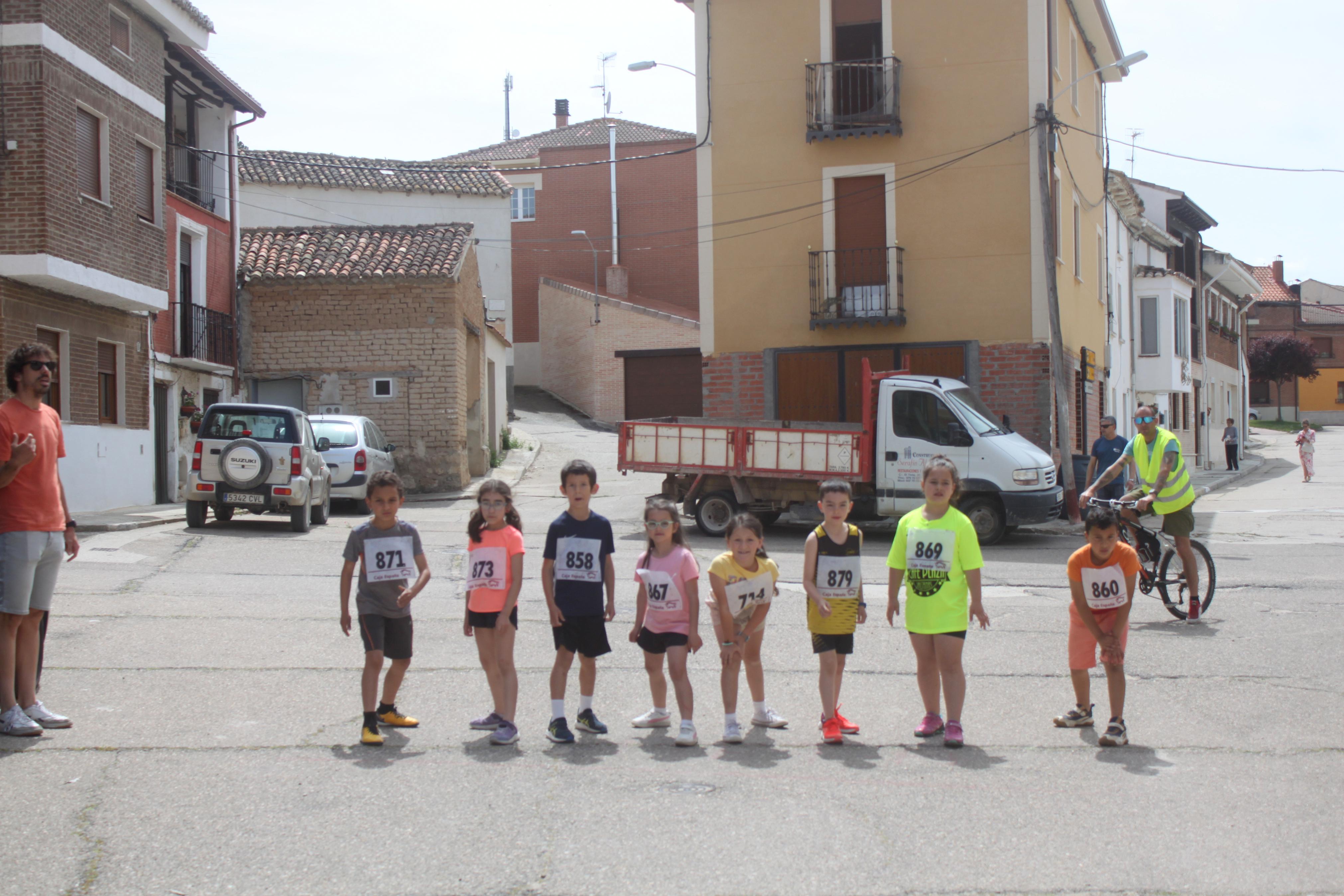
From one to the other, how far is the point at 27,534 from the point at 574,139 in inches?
1690

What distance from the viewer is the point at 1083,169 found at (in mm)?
24594

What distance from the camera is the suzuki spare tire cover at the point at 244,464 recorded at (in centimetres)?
1511

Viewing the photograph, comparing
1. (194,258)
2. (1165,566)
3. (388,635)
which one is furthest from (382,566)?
(194,258)

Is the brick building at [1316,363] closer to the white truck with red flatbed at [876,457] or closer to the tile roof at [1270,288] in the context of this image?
the tile roof at [1270,288]

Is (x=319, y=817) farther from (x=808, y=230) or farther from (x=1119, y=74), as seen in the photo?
(x=1119, y=74)

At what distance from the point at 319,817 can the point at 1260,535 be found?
15.0m

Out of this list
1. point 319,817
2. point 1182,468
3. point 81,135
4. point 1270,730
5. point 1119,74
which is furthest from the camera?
point 1119,74

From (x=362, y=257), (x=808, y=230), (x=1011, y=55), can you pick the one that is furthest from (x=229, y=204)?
(x=1011, y=55)

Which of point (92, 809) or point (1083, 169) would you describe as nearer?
point (92, 809)

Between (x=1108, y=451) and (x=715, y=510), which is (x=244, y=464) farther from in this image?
(x=1108, y=451)

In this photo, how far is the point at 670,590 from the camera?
6.01 metres

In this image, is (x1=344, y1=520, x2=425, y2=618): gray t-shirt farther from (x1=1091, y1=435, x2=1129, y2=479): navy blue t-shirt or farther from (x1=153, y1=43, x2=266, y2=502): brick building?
(x1=153, y1=43, x2=266, y2=502): brick building

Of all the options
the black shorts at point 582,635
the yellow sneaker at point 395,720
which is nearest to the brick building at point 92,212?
the yellow sneaker at point 395,720

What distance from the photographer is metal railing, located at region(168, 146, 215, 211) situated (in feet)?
77.3
